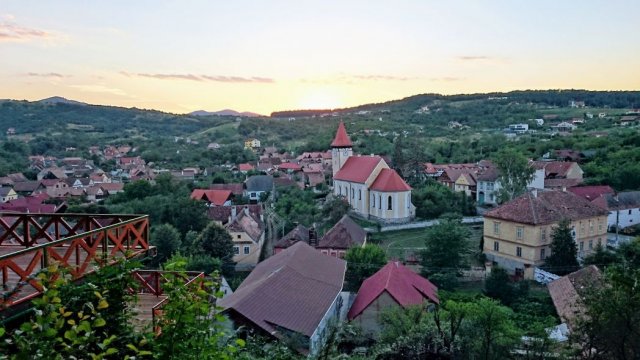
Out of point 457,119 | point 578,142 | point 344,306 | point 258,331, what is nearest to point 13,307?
point 258,331

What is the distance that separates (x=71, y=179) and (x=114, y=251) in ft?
246

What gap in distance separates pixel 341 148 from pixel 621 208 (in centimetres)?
2797

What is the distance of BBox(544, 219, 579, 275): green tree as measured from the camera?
106 feet

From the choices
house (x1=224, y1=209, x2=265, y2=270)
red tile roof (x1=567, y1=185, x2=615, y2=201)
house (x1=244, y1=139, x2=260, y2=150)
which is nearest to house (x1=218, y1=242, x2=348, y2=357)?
house (x1=224, y1=209, x2=265, y2=270)

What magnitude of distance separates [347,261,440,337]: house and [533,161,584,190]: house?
3651cm

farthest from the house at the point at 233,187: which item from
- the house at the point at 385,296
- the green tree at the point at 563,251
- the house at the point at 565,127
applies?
the house at the point at 565,127

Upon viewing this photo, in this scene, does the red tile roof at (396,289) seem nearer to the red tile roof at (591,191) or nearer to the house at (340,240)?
the house at (340,240)

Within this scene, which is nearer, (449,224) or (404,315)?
(404,315)

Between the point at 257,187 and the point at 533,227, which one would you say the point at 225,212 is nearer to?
the point at 257,187

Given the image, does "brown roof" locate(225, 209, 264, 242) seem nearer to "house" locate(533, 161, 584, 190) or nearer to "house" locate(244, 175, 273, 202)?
"house" locate(244, 175, 273, 202)

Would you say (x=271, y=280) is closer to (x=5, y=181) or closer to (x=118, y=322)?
(x=118, y=322)

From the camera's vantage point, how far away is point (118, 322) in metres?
5.66

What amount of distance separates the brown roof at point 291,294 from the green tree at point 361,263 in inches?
156

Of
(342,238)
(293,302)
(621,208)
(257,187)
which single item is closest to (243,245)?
(342,238)
